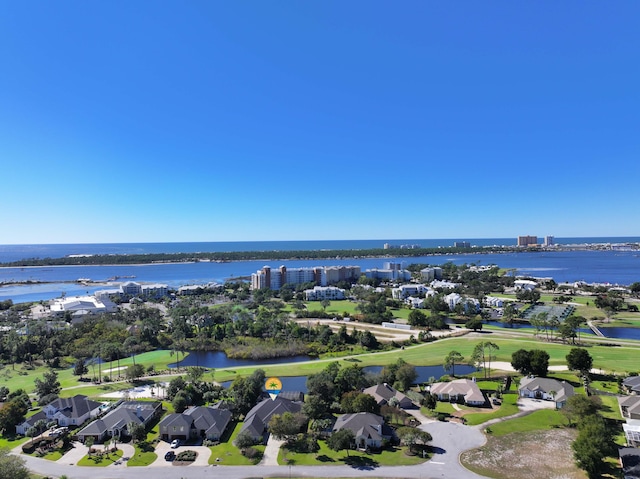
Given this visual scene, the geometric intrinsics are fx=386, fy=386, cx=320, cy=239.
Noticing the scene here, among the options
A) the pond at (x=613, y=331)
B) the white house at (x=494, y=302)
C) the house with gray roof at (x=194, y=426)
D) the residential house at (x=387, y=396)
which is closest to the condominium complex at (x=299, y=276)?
the white house at (x=494, y=302)

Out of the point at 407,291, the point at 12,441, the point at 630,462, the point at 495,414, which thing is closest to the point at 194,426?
the point at 12,441

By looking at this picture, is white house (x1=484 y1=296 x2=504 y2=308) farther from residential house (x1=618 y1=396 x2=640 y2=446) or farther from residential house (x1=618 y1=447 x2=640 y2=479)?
residential house (x1=618 y1=447 x2=640 y2=479)

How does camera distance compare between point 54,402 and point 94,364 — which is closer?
point 54,402

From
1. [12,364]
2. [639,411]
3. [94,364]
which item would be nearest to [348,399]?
[639,411]

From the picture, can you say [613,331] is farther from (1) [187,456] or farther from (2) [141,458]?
(2) [141,458]

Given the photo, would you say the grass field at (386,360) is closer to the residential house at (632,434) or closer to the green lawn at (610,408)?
the green lawn at (610,408)

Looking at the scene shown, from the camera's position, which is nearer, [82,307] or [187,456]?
[187,456]

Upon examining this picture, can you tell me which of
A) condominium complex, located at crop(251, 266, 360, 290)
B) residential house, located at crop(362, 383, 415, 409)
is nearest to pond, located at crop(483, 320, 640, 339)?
residential house, located at crop(362, 383, 415, 409)

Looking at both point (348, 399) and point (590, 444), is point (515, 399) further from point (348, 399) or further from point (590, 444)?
point (348, 399)
